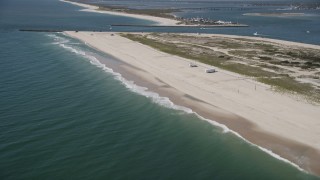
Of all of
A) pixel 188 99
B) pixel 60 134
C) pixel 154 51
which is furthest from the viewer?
pixel 154 51

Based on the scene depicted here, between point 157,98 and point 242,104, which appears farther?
point 157,98

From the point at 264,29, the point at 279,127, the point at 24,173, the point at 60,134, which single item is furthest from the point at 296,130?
the point at 264,29

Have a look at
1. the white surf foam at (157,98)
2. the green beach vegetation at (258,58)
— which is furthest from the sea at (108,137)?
the green beach vegetation at (258,58)

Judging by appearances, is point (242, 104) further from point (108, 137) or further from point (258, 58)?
point (258, 58)

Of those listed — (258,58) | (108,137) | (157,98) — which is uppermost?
(258,58)

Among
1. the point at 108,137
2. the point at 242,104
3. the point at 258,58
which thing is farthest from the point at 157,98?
the point at 258,58

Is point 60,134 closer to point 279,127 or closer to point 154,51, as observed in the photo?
point 279,127

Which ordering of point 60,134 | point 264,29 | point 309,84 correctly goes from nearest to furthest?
point 60,134 < point 309,84 < point 264,29

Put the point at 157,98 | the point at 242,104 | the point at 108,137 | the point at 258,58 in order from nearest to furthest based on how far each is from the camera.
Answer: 1. the point at 108,137
2. the point at 242,104
3. the point at 157,98
4. the point at 258,58

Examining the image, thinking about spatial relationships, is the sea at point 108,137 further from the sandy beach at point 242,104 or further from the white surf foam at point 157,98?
the sandy beach at point 242,104
